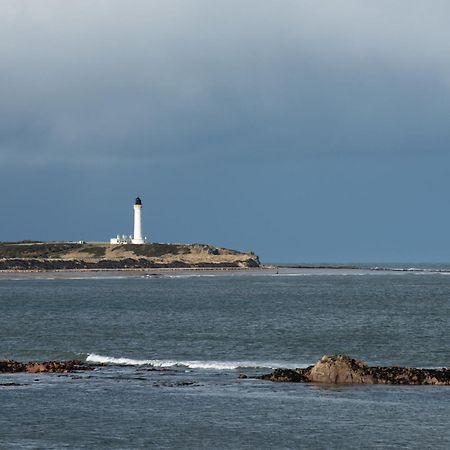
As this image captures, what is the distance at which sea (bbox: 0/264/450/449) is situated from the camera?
2436cm

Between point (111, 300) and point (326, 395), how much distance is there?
73.8 meters

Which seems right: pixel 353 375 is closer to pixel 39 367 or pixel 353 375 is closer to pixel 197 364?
pixel 197 364

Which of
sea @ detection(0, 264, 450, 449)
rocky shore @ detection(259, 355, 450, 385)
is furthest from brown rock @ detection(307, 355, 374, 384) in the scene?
sea @ detection(0, 264, 450, 449)

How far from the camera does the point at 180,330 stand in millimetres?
62062

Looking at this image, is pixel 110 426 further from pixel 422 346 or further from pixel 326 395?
pixel 422 346

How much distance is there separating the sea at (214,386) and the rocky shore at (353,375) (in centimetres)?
71

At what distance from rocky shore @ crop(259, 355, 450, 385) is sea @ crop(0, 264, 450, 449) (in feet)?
2.33

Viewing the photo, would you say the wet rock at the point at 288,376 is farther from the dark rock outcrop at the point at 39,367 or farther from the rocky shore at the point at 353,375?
the dark rock outcrop at the point at 39,367

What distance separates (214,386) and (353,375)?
4.78 metres

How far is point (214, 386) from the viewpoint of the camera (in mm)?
32906


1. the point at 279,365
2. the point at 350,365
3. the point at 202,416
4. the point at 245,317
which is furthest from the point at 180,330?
the point at 202,416

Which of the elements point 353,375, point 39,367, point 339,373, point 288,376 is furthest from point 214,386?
point 39,367

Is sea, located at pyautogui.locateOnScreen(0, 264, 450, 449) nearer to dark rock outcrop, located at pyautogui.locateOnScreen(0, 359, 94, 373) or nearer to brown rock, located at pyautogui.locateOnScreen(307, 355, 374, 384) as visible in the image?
brown rock, located at pyautogui.locateOnScreen(307, 355, 374, 384)

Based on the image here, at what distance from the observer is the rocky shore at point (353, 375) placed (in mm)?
32656
